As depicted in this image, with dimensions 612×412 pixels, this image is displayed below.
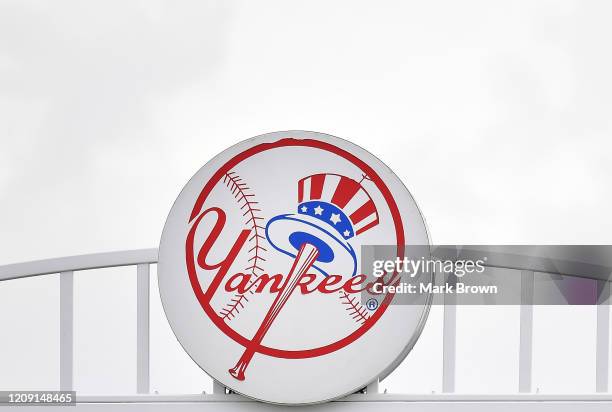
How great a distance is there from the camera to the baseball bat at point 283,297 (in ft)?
8.22

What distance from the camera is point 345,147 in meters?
2.55

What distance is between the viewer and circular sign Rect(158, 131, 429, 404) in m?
2.49

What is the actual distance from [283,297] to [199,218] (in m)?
0.38

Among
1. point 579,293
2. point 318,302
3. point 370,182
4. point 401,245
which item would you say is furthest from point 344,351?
point 579,293

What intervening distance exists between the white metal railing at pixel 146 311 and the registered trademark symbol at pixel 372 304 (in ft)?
0.97

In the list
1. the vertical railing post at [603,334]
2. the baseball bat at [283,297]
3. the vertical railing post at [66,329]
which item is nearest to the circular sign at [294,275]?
the baseball bat at [283,297]

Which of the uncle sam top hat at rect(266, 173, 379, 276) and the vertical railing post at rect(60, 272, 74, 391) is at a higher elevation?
the uncle sam top hat at rect(266, 173, 379, 276)

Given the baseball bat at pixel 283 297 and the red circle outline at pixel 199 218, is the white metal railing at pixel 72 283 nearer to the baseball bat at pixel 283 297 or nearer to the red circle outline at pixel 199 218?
the red circle outline at pixel 199 218

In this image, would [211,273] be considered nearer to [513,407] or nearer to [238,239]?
[238,239]

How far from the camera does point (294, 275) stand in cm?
251

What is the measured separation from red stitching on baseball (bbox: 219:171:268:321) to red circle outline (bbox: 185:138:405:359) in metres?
0.05

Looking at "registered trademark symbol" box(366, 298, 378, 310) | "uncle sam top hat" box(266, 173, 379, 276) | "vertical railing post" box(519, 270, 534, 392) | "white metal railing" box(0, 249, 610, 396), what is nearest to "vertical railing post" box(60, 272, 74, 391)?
"white metal railing" box(0, 249, 610, 396)

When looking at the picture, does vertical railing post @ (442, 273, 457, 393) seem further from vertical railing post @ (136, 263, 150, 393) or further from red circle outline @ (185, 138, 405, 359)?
vertical railing post @ (136, 263, 150, 393)

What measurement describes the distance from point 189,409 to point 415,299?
0.86 meters
